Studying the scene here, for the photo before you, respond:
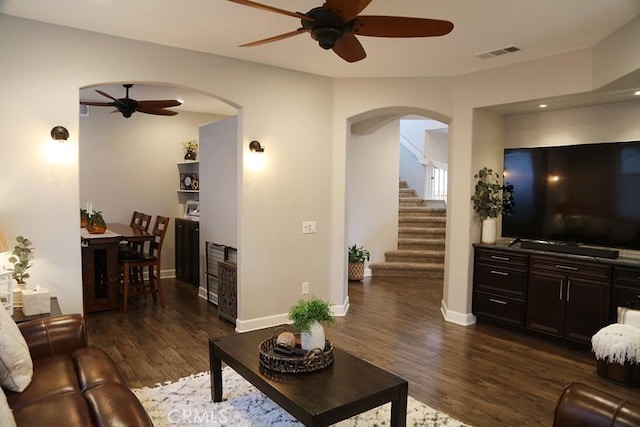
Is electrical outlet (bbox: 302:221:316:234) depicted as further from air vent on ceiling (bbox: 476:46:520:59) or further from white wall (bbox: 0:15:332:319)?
air vent on ceiling (bbox: 476:46:520:59)

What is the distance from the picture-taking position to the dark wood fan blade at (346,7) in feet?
7.91

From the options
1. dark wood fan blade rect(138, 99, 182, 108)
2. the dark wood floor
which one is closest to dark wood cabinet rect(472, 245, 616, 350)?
the dark wood floor

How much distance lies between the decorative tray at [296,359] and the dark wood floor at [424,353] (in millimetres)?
1137

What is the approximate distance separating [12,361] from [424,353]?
329cm

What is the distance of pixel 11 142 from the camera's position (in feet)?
11.6

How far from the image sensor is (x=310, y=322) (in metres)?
2.60

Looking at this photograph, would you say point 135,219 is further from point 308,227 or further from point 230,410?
point 230,410

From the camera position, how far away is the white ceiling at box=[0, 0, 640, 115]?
321 cm

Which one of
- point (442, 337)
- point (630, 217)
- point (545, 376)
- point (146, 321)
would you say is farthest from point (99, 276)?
point (630, 217)

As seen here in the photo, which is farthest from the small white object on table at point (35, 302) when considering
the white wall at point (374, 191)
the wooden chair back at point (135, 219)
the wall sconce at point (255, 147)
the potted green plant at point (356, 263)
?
the white wall at point (374, 191)

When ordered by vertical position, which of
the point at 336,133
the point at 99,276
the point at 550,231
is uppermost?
the point at 336,133

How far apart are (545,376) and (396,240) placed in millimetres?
4735

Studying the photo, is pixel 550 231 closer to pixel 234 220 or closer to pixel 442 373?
pixel 442 373

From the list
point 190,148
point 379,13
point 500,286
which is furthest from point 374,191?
point 379,13
